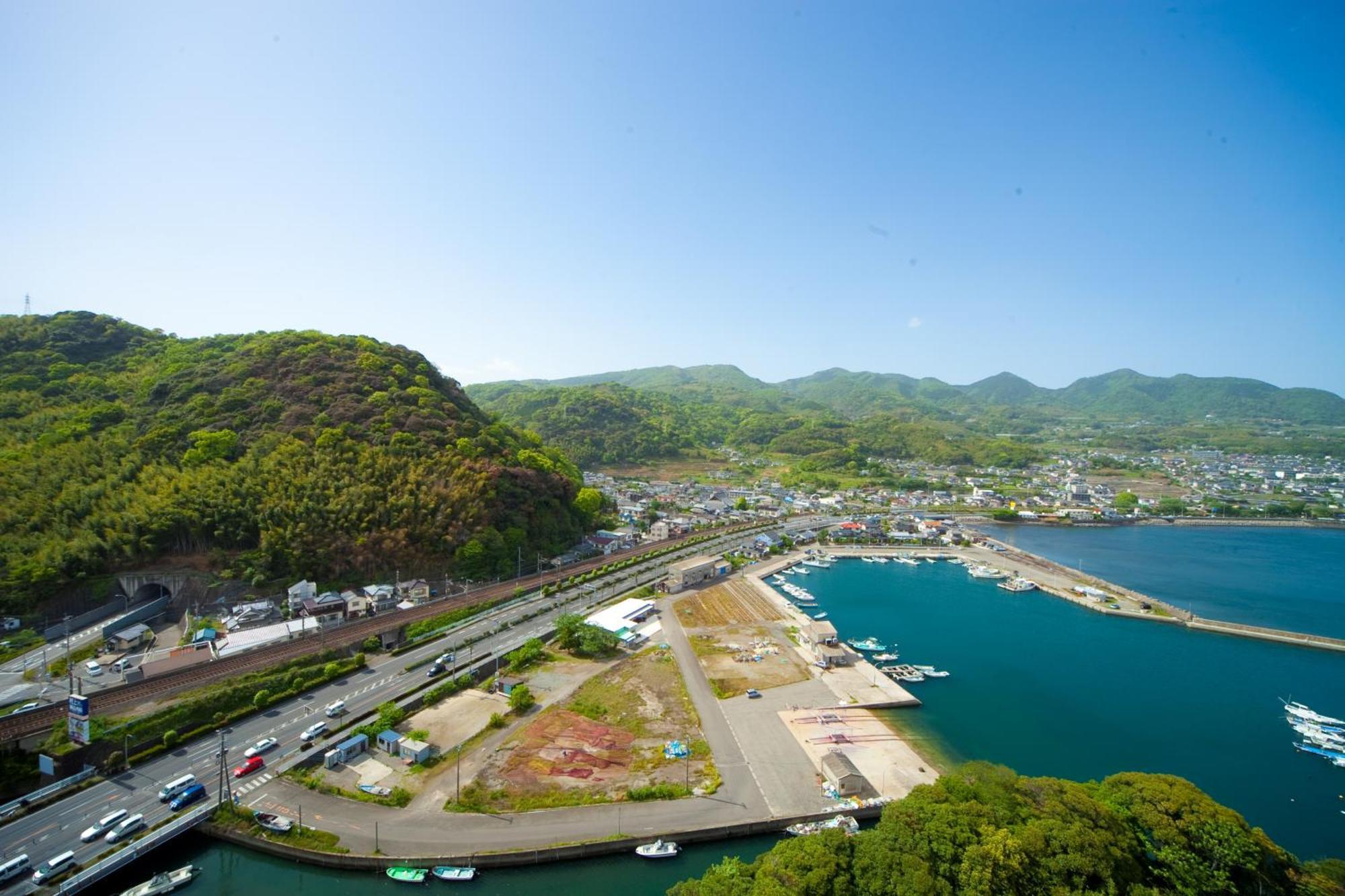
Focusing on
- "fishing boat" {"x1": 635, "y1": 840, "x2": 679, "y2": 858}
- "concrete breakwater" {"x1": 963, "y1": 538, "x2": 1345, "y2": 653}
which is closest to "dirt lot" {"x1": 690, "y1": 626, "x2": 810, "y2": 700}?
"fishing boat" {"x1": 635, "y1": 840, "x2": 679, "y2": 858}

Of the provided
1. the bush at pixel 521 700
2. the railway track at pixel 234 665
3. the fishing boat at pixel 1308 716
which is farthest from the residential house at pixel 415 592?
the fishing boat at pixel 1308 716

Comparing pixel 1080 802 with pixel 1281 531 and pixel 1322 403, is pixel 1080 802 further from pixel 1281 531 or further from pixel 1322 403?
pixel 1322 403

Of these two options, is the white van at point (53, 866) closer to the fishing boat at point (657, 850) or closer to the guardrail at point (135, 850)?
the guardrail at point (135, 850)

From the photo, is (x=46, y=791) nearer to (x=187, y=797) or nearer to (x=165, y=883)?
(x=187, y=797)

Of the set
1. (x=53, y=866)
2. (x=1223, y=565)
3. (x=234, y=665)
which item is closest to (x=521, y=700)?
(x=234, y=665)

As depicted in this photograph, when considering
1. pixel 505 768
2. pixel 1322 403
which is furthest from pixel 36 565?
pixel 1322 403
